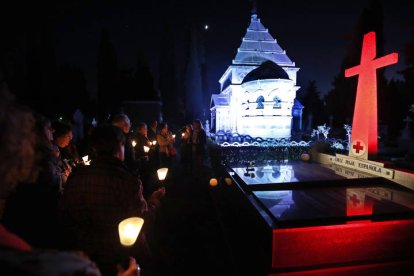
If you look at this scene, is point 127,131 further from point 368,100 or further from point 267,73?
point 267,73

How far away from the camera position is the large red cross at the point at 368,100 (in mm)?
6875

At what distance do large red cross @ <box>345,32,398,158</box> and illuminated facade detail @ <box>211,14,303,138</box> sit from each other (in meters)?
13.8

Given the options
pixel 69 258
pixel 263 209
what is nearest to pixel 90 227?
pixel 69 258

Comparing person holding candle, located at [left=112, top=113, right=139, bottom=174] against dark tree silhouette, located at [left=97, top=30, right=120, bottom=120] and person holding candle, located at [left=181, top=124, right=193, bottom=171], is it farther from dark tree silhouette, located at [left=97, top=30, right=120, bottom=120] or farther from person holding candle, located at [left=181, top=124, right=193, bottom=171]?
dark tree silhouette, located at [left=97, top=30, right=120, bottom=120]

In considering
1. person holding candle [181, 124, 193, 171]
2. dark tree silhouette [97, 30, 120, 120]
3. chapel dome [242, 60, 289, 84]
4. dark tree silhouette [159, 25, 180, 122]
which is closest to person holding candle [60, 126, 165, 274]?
person holding candle [181, 124, 193, 171]

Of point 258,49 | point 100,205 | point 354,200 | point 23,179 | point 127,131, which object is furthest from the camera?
point 258,49

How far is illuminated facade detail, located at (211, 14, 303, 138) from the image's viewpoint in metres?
21.2

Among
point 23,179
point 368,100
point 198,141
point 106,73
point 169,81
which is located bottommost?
point 198,141

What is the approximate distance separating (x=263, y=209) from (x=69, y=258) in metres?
3.80

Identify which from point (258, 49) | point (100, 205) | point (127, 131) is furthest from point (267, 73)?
point (100, 205)

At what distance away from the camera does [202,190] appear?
30.2 feet

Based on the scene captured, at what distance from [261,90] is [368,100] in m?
14.7

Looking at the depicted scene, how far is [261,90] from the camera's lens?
21.4 metres

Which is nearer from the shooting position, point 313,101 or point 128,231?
point 128,231
